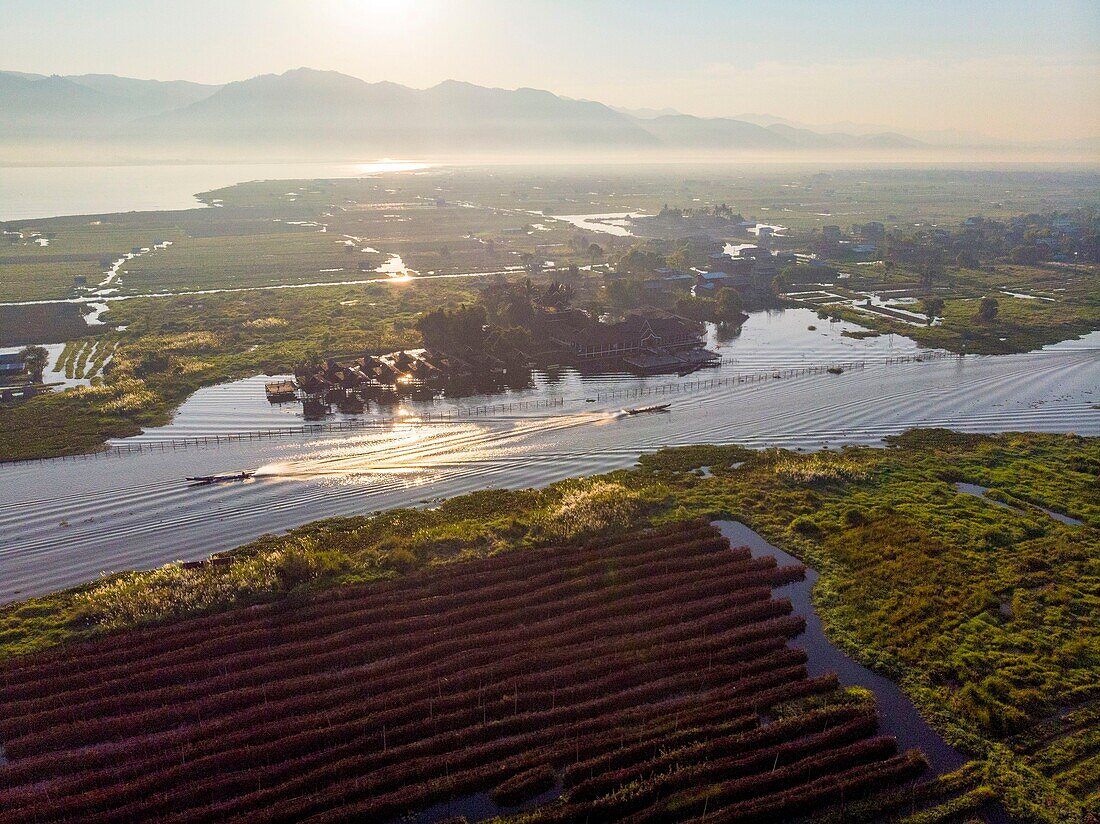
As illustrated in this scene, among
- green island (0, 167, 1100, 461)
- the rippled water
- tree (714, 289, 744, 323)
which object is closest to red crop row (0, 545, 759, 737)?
the rippled water

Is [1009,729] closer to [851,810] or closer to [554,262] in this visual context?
[851,810]

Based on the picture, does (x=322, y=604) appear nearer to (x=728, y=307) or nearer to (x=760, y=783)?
(x=760, y=783)

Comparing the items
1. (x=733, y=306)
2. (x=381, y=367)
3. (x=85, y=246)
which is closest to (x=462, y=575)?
(x=381, y=367)

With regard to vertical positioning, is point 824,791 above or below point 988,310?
below

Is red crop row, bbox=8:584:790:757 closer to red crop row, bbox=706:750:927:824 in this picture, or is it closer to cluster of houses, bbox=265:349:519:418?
red crop row, bbox=706:750:927:824

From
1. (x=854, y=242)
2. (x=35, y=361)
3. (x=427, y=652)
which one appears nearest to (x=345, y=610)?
(x=427, y=652)

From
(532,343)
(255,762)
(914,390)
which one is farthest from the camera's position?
(532,343)

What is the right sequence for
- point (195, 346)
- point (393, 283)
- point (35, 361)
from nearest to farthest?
1. point (35, 361)
2. point (195, 346)
3. point (393, 283)
